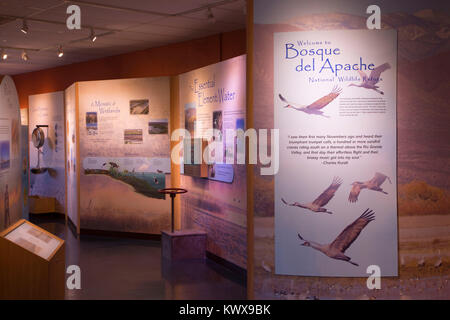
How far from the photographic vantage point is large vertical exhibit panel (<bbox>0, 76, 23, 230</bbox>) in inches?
196

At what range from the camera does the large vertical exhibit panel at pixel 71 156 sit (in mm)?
8875

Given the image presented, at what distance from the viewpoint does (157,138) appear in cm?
816

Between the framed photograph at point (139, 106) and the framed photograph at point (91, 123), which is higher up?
the framed photograph at point (139, 106)

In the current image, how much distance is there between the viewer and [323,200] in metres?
4.02

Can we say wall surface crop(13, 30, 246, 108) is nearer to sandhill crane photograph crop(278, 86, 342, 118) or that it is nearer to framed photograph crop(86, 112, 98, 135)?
framed photograph crop(86, 112, 98, 135)

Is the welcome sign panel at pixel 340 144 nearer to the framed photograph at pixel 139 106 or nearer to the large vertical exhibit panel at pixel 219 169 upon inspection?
the large vertical exhibit panel at pixel 219 169

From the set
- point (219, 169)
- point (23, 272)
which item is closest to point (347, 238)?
point (23, 272)

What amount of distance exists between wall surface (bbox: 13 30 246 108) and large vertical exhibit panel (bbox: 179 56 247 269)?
0.65 metres

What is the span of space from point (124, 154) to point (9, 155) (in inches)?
132

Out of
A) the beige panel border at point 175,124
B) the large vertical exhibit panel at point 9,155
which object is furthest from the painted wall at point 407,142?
the beige panel border at point 175,124

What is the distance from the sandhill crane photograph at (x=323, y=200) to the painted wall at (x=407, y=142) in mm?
256

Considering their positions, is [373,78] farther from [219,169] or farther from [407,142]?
[219,169]

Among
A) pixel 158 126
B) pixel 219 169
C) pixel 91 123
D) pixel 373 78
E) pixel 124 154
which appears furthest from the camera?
pixel 91 123
